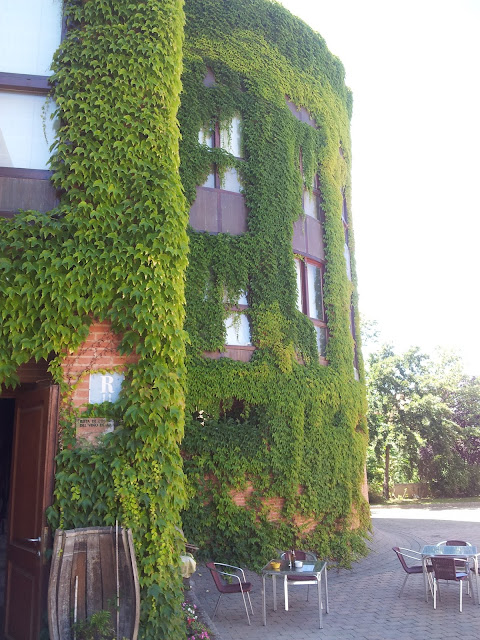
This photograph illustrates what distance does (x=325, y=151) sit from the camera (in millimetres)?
16062

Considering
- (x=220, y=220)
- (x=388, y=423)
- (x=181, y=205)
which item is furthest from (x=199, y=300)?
(x=388, y=423)

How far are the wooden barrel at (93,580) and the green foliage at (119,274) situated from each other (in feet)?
0.92

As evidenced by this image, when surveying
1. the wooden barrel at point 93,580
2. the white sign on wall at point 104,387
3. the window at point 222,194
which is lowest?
the wooden barrel at point 93,580

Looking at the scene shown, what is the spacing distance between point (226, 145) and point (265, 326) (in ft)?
15.1

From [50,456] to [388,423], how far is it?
2879cm

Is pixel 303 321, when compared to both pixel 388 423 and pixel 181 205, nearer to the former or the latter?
pixel 181 205

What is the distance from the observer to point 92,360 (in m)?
6.45

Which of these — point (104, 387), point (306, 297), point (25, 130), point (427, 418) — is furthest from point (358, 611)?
point (427, 418)

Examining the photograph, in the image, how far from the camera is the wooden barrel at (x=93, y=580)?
5352mm

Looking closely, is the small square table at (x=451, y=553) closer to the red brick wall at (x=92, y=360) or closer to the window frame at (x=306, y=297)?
the window frame at (x=306, y=297)

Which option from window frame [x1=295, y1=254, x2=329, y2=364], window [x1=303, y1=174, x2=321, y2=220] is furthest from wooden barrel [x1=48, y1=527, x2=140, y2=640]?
window [x1=303, y1=174, x2=321, y2=220]

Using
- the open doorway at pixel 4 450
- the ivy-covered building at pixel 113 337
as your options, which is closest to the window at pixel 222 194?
the ivy-covered building at pixel 113 337

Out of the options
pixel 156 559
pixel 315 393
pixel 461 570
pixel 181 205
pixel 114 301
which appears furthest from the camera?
pixel 315 393

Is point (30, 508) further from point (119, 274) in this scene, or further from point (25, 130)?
point (25, 130)
